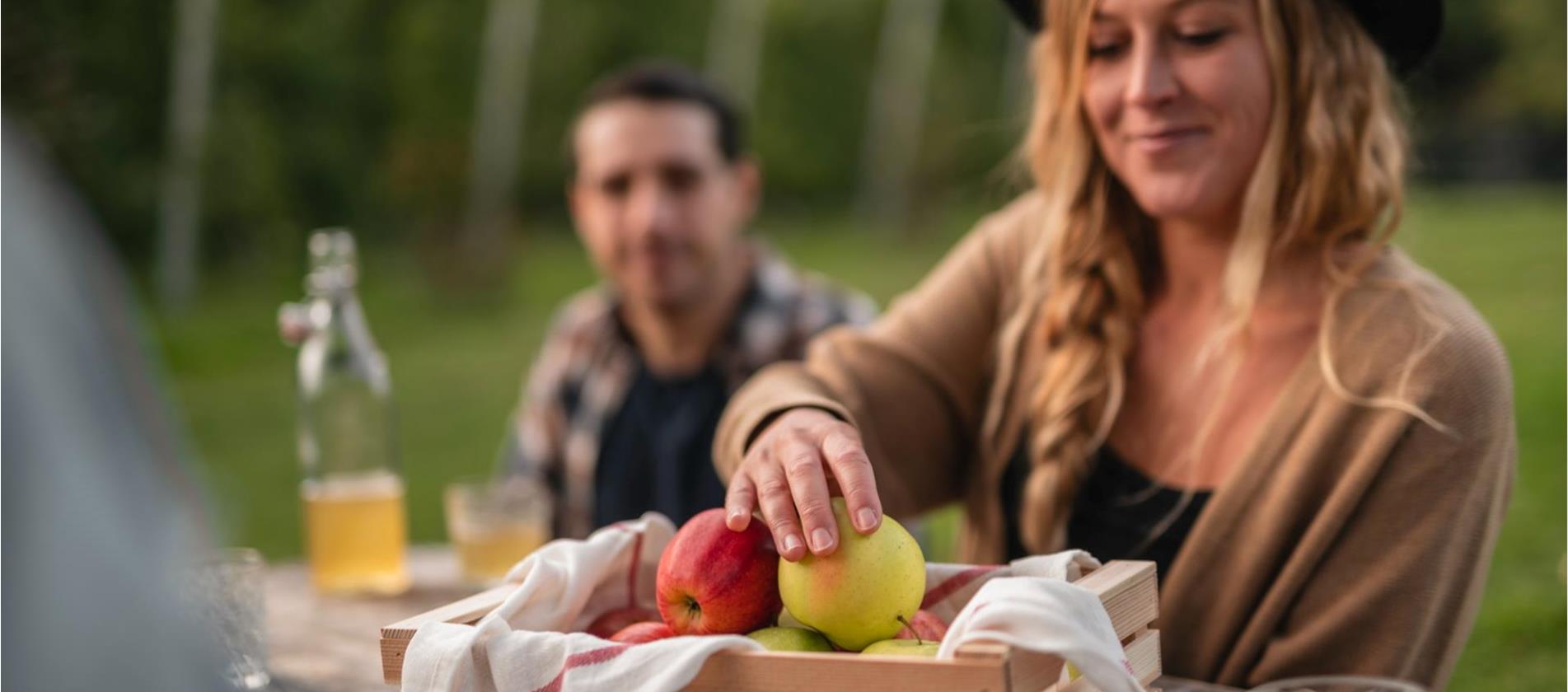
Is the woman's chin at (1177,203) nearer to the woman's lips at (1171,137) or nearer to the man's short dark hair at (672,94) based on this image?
the woman's lips at (1171,137)

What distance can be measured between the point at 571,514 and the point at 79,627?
264 cm

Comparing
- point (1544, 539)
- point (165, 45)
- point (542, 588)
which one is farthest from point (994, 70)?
point (542, 588)

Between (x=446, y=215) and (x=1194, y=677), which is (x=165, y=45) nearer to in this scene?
(x=446, y=215)

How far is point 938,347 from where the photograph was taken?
2188 millimetres

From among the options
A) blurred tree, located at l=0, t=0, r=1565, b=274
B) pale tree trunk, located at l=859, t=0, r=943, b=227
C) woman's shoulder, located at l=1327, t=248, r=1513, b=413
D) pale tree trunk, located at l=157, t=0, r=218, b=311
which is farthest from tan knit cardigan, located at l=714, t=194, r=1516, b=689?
pale tree trunk, located at l=859, t=0, r=943, b=227

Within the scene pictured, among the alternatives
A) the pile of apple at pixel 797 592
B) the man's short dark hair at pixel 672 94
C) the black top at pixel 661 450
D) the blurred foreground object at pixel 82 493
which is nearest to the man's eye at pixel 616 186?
the man's short dark hair at pixel 672 94

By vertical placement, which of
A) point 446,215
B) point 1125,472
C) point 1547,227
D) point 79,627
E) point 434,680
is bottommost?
point 1547,227

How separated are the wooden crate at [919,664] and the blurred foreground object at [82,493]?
0.40 m

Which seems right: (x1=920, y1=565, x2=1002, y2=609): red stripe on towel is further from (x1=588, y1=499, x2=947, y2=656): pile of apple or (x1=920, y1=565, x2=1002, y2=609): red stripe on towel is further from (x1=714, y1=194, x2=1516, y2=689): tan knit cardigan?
(x1=714, y1=194, x2=1516, y2=689): tan knit cardigan

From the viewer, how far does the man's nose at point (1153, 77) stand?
5.77 ft

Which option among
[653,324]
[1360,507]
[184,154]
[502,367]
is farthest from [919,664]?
[502,367]

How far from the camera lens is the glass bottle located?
238 cm

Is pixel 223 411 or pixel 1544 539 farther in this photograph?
pixel 223 411

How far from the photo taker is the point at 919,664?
1048mm
